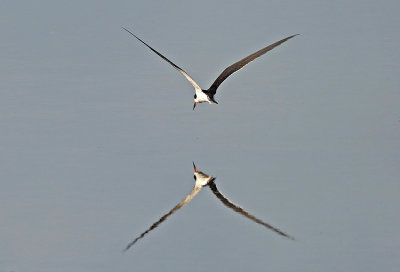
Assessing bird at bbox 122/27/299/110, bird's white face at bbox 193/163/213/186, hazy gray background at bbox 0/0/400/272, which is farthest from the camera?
bird at bbox 122/27/299/110

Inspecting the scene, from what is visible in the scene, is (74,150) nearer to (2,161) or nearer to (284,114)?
(2,161)

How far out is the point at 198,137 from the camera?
10.7 m

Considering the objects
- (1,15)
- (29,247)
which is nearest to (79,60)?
(1,15)

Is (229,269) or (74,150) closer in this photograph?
(229,269)

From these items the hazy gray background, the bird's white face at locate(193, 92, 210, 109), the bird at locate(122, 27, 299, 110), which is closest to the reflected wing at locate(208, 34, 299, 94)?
the bird at locate(122, 27, 299, 110)

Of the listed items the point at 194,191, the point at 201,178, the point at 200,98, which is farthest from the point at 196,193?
the point at 200,98

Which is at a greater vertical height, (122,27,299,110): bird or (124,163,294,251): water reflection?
(122,27,299,110): bird

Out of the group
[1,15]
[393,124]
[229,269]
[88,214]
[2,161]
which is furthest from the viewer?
[1,15]

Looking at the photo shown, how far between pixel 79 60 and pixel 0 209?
4469 millimetres

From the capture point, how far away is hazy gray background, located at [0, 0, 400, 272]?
8266mm

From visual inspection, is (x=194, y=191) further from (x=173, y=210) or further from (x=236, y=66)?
(x=236, y=66)

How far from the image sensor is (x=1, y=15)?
15203 millimetres

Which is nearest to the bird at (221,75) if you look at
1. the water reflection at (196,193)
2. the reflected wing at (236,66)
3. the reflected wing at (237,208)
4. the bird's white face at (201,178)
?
the reflected wing at (236,66)

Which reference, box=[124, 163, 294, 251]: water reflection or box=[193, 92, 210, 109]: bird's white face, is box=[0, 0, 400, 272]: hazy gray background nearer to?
box=[124, 163, 294, 251]: water reflection
